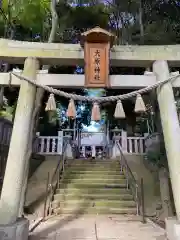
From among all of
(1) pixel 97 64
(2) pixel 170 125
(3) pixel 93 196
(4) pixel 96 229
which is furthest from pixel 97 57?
(3) pixel 93 196

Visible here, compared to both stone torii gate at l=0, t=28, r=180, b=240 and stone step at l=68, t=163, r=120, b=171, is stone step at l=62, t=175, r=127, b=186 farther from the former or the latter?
stone torii gate at l=0, t=28, r=180, b=240

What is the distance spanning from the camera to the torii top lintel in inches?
183

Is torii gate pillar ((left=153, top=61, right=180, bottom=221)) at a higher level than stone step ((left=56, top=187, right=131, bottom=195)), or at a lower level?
higher

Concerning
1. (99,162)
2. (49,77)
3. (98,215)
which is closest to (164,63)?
(49,77)

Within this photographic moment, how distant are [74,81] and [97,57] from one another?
0.70 meters

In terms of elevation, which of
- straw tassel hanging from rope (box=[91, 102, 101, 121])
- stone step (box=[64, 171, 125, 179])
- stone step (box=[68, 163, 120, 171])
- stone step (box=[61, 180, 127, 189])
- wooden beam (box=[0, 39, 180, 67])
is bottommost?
stone step (box=[61, 180, 127, 189])

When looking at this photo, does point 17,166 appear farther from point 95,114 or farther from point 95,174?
point 95,174

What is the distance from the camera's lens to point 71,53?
4984 millimetres

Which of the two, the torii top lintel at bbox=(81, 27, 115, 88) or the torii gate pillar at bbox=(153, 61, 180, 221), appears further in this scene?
the torii top lintel at bbox=(81, 27, 115, 88)

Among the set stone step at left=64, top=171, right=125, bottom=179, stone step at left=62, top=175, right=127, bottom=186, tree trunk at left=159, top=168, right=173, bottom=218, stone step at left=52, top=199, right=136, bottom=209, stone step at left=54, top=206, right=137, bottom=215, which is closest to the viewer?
tree trunk at left=159, top=168, right=173, bottom=218

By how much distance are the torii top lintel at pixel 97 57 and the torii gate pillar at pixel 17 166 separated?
3.86 feet

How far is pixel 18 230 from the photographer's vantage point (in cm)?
389

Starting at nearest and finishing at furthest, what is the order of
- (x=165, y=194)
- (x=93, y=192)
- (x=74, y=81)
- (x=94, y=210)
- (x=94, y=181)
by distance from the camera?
(x=74, y=81), (x=165, y=194), (x=94, y=210), (x=93, y=192), (x=94, y=181)

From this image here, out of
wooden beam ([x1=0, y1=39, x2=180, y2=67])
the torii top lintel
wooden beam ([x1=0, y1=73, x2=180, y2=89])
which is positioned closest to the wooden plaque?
the torii top lintel
